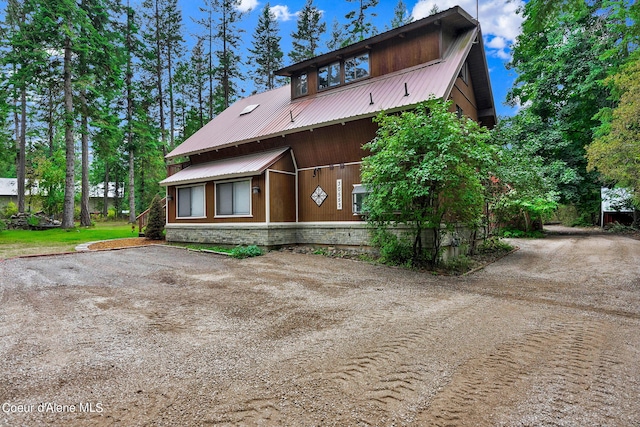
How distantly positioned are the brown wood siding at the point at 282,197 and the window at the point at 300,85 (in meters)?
4.22

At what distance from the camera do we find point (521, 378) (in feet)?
9.37

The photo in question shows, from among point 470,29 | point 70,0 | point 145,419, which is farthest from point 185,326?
point 70,0

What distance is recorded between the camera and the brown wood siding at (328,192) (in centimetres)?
1086

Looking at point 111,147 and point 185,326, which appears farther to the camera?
point 111,147

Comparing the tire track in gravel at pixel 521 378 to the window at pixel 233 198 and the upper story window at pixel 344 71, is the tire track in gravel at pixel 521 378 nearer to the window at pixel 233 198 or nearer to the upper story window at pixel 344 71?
the window at pixel 233 198

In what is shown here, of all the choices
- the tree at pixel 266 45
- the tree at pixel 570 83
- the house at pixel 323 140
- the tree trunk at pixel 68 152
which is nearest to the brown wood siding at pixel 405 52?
the house at pixel 323 140

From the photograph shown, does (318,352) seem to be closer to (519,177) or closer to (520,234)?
(519,177)

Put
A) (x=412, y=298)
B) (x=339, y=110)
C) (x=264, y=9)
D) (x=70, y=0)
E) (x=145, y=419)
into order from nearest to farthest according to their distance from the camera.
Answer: (x=145, y=419) < (x=412, y=298) < (x=339, y=110) < (x=70, y=0) < (x=264, y=9)

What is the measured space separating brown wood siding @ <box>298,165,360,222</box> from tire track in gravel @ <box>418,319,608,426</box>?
7257 mm

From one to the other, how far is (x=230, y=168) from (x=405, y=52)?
24.8 feet

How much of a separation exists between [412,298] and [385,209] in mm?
2867

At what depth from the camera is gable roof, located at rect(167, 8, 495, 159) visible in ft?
32.3

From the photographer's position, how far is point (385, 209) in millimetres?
8125

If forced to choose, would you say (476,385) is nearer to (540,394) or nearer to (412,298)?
(540,394)
